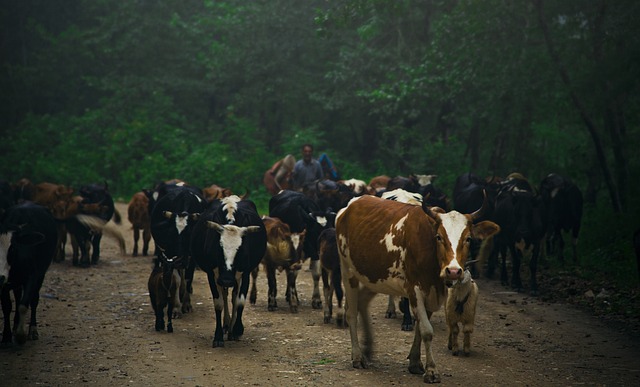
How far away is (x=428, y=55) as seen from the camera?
25.1 metres

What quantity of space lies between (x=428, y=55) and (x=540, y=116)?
3.78 metres

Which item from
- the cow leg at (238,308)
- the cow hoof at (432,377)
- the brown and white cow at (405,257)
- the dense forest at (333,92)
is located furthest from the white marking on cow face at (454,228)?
the dense forest at (333,92)

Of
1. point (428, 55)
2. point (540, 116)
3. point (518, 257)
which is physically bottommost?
point (518, 257)

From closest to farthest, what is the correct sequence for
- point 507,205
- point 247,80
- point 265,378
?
point 265,378, point 507,205, point 247,80

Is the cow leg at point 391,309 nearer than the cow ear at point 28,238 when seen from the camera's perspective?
No

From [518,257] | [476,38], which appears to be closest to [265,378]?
[518,257]

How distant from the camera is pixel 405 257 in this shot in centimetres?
965

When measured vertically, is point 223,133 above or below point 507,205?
above

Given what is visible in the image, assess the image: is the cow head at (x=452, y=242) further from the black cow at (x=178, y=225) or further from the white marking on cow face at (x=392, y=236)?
the black cow at (x=178, y=225)

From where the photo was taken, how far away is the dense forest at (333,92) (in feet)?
67.3

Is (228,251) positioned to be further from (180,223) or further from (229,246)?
(180,223)

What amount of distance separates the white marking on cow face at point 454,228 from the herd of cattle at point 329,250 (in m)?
0.01

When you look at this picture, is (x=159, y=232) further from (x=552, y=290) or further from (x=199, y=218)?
(x=552, y=290)

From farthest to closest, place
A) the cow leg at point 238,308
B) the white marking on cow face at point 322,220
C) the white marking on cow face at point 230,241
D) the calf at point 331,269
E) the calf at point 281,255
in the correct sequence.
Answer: the white marking on cow face at point 322,220 → the calf at point 281,255 → the calf at point 331,269 → the cow leg at point 238,308 → the white marking on cow face at point 230,241
